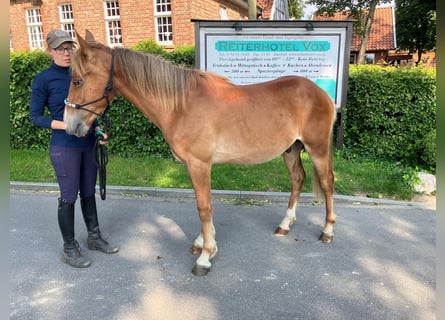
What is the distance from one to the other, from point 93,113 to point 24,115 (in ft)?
18.2

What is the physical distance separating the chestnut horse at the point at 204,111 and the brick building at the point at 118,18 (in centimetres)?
1056

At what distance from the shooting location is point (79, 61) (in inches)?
100

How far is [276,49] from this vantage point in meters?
5.94

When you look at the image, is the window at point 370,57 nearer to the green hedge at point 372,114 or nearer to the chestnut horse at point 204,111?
the green hedge at point 372,114

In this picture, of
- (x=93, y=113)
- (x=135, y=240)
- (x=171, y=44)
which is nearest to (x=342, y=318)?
(x=135, y=240)

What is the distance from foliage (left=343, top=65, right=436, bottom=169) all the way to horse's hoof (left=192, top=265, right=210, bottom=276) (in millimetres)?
4574

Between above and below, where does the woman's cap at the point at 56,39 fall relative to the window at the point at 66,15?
below

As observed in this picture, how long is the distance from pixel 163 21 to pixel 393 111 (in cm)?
1042

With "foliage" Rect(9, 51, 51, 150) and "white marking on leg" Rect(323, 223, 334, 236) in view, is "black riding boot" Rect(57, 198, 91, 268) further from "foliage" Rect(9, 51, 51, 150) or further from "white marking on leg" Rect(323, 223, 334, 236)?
"foliage" Rect(9, 51, 51, 150)

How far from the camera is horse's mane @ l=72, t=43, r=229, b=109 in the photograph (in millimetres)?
2729

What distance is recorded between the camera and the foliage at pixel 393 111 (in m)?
5.88

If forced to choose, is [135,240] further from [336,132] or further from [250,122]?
[336,132]

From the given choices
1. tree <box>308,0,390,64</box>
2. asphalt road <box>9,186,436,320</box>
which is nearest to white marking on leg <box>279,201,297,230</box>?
asphalt road <box>9,186,436,320</box>

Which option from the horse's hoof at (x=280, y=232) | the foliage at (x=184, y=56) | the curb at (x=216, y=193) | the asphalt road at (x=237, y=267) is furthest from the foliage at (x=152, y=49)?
the horse's hoof at (x=280, y=232)
